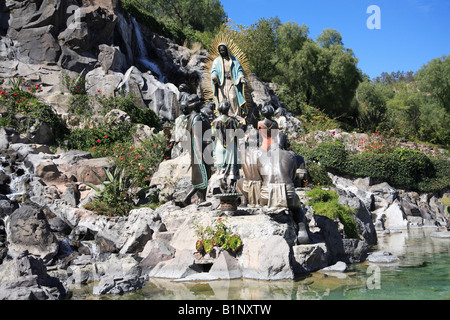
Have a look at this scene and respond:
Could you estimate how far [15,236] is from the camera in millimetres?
7914

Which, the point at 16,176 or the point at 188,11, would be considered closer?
the point at 16,176

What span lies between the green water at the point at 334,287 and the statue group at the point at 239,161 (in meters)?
1.35

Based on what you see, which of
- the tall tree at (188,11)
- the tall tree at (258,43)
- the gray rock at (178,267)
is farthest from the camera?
the tall tree at (188,11)

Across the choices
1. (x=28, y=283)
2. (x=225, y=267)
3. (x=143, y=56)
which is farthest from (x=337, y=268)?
(x=143, y=56)

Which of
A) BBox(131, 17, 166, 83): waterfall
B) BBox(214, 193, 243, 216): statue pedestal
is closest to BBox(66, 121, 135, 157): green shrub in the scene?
BBox(131, 17, 166, 83): waterfall

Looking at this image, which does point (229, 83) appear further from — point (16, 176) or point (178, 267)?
point (178, 267)

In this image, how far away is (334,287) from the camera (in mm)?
5508

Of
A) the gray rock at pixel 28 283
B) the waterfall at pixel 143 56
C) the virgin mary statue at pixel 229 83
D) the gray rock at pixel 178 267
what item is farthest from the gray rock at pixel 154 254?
the waterfall at pixel 143 56

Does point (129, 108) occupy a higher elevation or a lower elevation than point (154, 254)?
higher

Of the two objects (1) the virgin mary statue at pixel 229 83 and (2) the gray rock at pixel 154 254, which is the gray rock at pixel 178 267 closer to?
(2) the gray rock at pixel 154 254

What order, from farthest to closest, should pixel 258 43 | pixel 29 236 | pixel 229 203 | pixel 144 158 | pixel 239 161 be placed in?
1. pixel 258 43
2. pixel 144 158
3. pixel 239 161
4. pixel 29 236
5. pixel 229 203

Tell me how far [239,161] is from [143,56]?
18828 mm

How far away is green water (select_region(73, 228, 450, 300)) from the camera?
505 cm

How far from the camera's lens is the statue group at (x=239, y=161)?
267 inches
